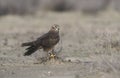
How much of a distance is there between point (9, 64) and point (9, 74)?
1425 millimetres

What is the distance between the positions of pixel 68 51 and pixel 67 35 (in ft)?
18.2

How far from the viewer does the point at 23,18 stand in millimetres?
31422

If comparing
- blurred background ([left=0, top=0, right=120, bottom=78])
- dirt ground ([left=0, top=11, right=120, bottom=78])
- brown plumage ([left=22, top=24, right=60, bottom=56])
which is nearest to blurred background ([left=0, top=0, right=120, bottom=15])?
blurred background ([left=0, top=0, right=120, bottom=78])

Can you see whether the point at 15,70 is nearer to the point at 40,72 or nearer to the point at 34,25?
the point at 40,72

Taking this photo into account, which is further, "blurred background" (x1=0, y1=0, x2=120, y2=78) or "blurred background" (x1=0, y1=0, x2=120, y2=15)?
"blurred background" (x1=0, y1=0, x2=120, y2=15)

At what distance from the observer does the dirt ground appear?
12.5 m

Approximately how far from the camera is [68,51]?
17.0 m

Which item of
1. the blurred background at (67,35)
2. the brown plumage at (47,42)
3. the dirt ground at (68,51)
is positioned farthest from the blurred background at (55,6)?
the brown plumage at (47,42)

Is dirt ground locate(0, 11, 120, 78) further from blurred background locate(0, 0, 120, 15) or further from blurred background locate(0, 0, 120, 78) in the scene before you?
blurred background locate(0, 0, 120, 15)

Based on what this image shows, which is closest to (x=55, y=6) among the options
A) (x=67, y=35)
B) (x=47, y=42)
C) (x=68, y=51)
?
(x=67, y=35)

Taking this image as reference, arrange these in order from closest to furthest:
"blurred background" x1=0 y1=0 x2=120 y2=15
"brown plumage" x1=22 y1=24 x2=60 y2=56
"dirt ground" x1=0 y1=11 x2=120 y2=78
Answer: "dirt ground" x1=0 y1=11 x2=120 y2=78
"brown plumage" x1=22 y1=24 x2=60 y2=56
"blurred background" x1=0 y1=0 x2=120 y2=15

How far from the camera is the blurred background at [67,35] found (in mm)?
12867

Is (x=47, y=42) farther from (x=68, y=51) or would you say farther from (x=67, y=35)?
(x=67, y=35)

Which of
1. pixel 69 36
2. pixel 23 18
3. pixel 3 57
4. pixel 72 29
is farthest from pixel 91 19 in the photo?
pixel 3 57
